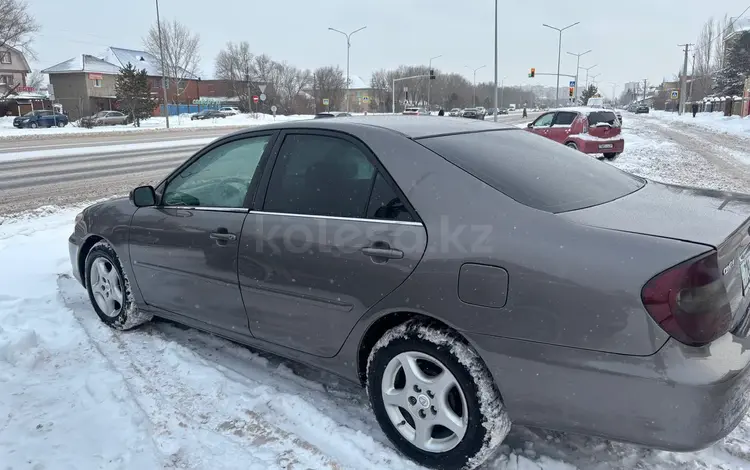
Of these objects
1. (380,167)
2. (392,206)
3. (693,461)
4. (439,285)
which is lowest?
(693,461)

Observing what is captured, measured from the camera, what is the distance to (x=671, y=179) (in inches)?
484

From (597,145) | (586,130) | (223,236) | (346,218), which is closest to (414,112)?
(586,130)

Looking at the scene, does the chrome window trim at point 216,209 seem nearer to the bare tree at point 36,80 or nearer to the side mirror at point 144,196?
the side mirror at point 144,196

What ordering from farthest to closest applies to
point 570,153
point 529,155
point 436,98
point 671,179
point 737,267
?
point 436,98 < point 671,179 < point 570,153 < point 529,155 < point 737,267

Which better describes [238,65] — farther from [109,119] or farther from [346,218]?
[346,218]

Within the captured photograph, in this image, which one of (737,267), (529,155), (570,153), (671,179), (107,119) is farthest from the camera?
(107,119)

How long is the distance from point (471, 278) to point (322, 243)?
0.88 metres

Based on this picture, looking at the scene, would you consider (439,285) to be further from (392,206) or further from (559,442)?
(559,442)

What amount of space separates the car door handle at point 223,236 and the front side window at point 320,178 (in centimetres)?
30

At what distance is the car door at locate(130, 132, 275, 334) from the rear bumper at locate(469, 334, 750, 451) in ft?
5.71

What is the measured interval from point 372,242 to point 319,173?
0.65 meters

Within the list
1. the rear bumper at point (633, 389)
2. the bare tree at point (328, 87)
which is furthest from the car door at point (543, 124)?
the bare tree at point (328, 87)

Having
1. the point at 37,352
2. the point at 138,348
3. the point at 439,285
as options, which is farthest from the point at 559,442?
the point at 37,352

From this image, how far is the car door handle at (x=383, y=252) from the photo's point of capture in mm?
2652
